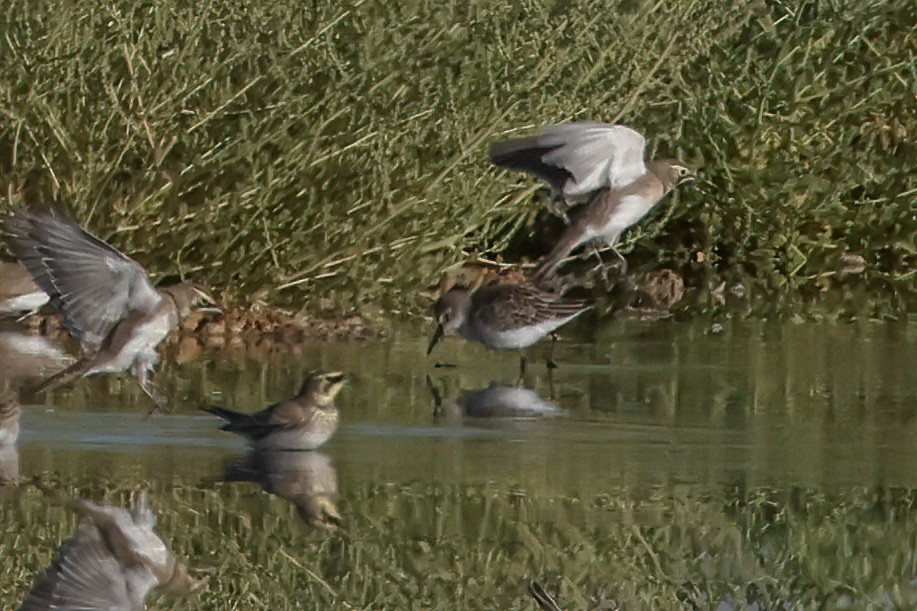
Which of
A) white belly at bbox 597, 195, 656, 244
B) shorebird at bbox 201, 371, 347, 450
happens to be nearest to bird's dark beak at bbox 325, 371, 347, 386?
shorebird at bbox 201, 371, 347, 450

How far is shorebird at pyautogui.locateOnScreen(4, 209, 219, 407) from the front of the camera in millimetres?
8656

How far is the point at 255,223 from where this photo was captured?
1262 centimetres

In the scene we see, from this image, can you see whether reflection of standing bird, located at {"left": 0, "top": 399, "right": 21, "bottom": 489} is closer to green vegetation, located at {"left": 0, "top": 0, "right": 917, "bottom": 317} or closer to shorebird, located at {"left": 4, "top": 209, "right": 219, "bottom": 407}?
shorebird, located at {"left": 4, "top": 209, "right": 219, "bottom": 407}

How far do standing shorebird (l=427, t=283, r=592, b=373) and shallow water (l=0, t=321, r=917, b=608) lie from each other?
223 mm

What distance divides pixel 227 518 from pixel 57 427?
217 cm

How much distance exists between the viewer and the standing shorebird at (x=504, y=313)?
38.2 ft

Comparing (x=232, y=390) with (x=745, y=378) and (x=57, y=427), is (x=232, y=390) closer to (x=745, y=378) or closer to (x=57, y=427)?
(x=57, y=427)

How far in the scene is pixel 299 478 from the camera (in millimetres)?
8312

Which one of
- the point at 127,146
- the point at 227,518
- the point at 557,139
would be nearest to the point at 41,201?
the point at 127,146

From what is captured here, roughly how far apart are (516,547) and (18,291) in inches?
216

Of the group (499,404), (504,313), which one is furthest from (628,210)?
(499,404)

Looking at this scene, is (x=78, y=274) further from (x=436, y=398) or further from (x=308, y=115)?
(x=308, y=115)

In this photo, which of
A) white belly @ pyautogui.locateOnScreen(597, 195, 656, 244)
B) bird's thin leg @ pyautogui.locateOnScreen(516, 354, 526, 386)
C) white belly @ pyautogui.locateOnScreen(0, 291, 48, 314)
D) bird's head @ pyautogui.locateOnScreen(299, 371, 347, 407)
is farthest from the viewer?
white belly @ pyautogui.locateOnScreen(0, 291, 48, 314)

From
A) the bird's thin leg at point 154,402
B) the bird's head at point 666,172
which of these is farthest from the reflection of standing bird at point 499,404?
the bird's head at point 666,172
